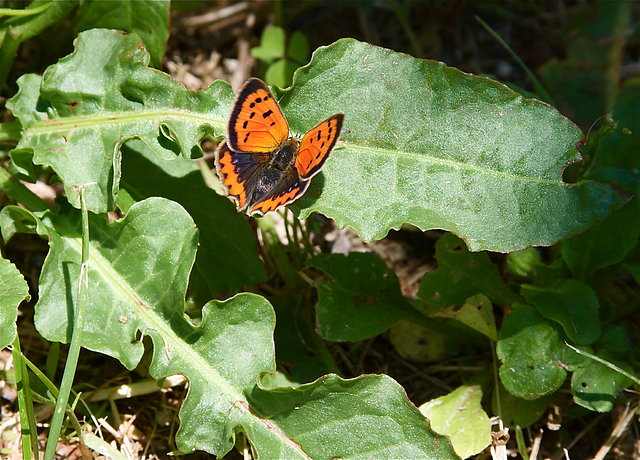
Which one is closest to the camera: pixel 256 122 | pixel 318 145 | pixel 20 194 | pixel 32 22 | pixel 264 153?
pixel 318 145

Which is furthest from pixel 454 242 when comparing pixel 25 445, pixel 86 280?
pixel 25 445

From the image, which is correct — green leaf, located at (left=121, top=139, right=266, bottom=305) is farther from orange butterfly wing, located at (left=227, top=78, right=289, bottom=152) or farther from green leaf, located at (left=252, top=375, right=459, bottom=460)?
green leaf, located at (left=252, top=375, right=459, bottom=460)

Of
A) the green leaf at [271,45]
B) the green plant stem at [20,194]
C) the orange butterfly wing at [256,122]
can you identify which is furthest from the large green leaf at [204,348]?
the green leaf at [271,45]

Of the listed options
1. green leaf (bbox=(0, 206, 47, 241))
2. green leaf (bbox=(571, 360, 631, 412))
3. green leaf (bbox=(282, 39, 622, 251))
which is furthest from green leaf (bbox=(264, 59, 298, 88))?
green leaf (bbox=(571, 360, 631, 412))

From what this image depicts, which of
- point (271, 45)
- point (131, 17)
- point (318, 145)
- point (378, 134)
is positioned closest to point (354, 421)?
point (318, 145)

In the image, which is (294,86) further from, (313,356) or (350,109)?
(313,356)

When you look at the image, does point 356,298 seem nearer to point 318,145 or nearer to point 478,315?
point 478,315
